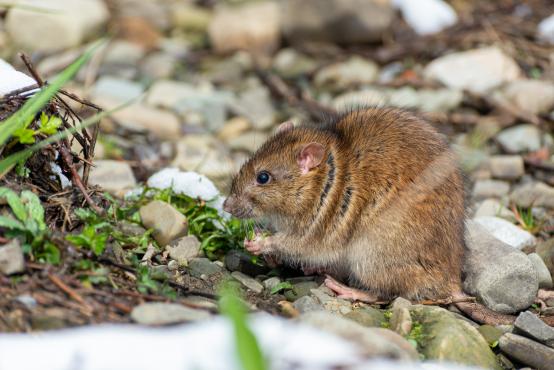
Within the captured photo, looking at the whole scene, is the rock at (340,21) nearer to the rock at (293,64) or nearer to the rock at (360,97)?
the rock at (293,64)

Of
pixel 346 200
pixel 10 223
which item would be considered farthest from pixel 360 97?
pixel 10 223

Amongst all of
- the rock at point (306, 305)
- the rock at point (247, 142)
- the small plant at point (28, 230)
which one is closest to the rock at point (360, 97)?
the rock at point (247, 142)

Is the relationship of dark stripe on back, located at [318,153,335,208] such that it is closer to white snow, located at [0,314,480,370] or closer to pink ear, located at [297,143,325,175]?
pink ear, located at [297,143,325,175]

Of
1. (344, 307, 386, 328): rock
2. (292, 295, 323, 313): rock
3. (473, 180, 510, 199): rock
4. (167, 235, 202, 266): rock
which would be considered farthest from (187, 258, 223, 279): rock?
(473, 180, 510, 199): rock

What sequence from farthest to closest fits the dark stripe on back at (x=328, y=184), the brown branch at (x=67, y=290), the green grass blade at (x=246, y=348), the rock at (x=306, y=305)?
the dark stripe on back at (x=328, y=184)
the rock at (x=306, y=305)
the brown branch at (x=67, y=290)
the green grass blade at (x=246, y=348)

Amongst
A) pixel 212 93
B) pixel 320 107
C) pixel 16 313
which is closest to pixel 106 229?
pixel 16 313

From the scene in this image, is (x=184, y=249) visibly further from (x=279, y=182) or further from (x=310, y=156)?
(x=310, y=156)

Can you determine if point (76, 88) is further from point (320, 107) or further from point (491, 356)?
point (491, 356)
